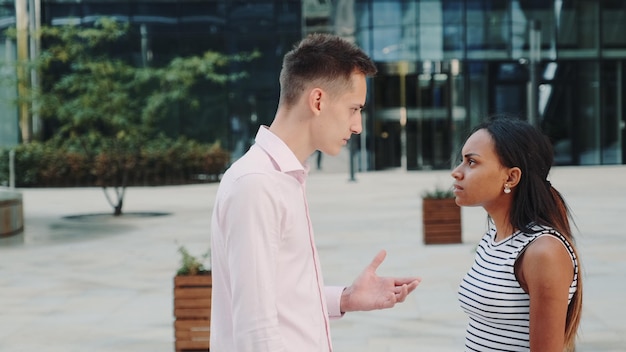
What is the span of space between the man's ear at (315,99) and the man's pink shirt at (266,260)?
0.13 metres

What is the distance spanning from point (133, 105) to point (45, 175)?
11997 mm

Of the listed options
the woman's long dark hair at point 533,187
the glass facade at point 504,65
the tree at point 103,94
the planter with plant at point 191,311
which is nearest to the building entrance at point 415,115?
the glass facade at point 504,65

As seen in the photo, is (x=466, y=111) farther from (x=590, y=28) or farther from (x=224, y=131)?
(x=224, y=131)

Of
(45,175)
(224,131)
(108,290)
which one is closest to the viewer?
(108,290)

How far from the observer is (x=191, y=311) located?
285 inches

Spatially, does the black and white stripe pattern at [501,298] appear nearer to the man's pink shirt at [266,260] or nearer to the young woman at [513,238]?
the young woman at [513,238]

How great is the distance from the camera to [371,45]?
38.2m

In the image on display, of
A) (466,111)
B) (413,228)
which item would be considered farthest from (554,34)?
(413,228)

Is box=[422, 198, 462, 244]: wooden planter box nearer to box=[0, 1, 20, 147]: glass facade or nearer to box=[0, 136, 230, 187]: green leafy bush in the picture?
A: box=[0, 136, 230, 187]: green leafy bush

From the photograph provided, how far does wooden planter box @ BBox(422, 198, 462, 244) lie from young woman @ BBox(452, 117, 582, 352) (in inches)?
430

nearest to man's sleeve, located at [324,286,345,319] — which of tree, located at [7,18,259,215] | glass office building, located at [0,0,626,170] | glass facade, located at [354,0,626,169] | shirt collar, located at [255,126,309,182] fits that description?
shirt collar, located at [255,126,309,182]

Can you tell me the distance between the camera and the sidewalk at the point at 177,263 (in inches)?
316

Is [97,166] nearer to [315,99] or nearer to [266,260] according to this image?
[315,99]

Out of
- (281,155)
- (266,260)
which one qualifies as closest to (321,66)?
(281,155)
